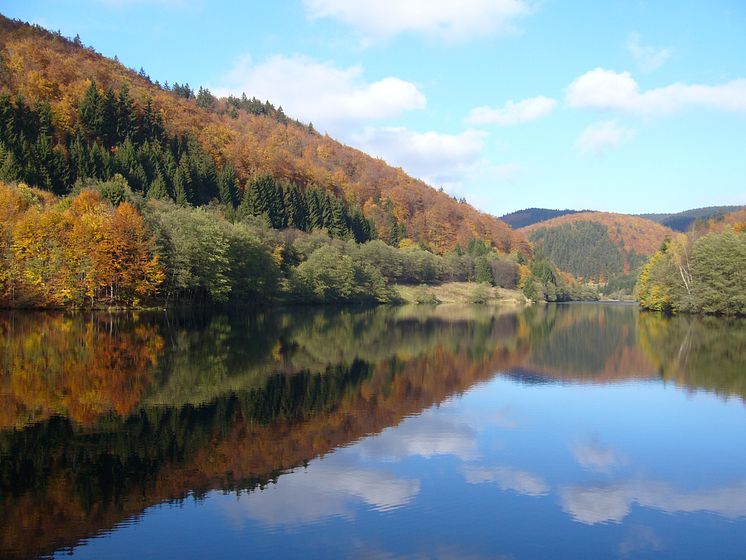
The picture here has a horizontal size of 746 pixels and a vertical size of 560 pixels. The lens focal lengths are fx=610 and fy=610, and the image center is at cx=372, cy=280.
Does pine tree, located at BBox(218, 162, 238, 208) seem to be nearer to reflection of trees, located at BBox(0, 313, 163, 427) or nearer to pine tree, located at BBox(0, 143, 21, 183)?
pine tree, located at BBox(0, 143, 21, 183)

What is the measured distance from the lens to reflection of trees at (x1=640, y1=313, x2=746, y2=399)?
24.3 m

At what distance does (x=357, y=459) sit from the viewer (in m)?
12.9

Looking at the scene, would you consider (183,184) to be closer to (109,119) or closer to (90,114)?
(109,119)

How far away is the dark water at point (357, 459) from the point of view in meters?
9.21

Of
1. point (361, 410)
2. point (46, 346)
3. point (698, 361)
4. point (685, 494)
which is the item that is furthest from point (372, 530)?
point (698, 361)

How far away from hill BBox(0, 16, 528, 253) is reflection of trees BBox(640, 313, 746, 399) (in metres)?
68.7

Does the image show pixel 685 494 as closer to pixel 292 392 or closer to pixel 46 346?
pixel 292 392

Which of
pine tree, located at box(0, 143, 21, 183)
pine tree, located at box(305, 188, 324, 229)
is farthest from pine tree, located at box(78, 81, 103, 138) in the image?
pine tree, located at box(305, 188, 324, 229)

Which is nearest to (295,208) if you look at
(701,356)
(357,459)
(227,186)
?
(227,186)

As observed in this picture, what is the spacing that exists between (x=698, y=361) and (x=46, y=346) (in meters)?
31.0

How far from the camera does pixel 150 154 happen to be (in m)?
96.2

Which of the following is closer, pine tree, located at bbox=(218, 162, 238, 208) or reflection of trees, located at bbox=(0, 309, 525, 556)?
reflection of trees, located at bbox=(0, 309, 525, 556)

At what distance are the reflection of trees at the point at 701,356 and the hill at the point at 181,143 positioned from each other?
68.7 metres

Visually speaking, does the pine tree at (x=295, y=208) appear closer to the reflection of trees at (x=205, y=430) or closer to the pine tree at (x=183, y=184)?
the pine tree at (x=183, y=184)
